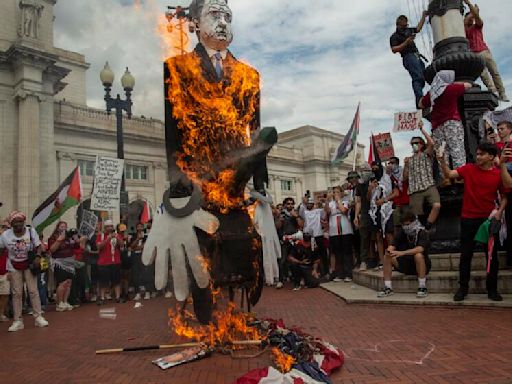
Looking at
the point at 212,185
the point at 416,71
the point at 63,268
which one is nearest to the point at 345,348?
the point at 212,185

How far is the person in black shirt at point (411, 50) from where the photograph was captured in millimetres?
9820

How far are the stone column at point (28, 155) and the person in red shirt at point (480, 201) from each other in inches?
865

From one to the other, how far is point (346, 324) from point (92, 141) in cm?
2703

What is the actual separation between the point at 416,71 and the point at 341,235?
14.4 ft

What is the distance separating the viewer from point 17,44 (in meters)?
22.9

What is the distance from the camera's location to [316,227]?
11.4m

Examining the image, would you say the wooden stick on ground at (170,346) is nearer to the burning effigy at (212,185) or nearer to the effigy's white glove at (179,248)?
the burning effigy at (212,185)

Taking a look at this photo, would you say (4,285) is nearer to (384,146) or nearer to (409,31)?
(409,31)

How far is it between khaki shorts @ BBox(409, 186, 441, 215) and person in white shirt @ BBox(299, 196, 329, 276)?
3776 millimetres

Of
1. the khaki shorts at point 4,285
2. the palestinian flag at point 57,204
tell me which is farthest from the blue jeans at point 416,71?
the khaki shorts at point 4,285

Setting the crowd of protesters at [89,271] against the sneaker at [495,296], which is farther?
→ the crowd of protesters at [89,271]

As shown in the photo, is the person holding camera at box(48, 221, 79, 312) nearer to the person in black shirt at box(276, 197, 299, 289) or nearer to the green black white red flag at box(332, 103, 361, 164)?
the person in black shirt at box(276, 197, 299, 289)

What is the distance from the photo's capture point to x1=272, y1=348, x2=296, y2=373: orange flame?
3.37 metres

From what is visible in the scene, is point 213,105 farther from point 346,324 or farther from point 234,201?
point 346,324
